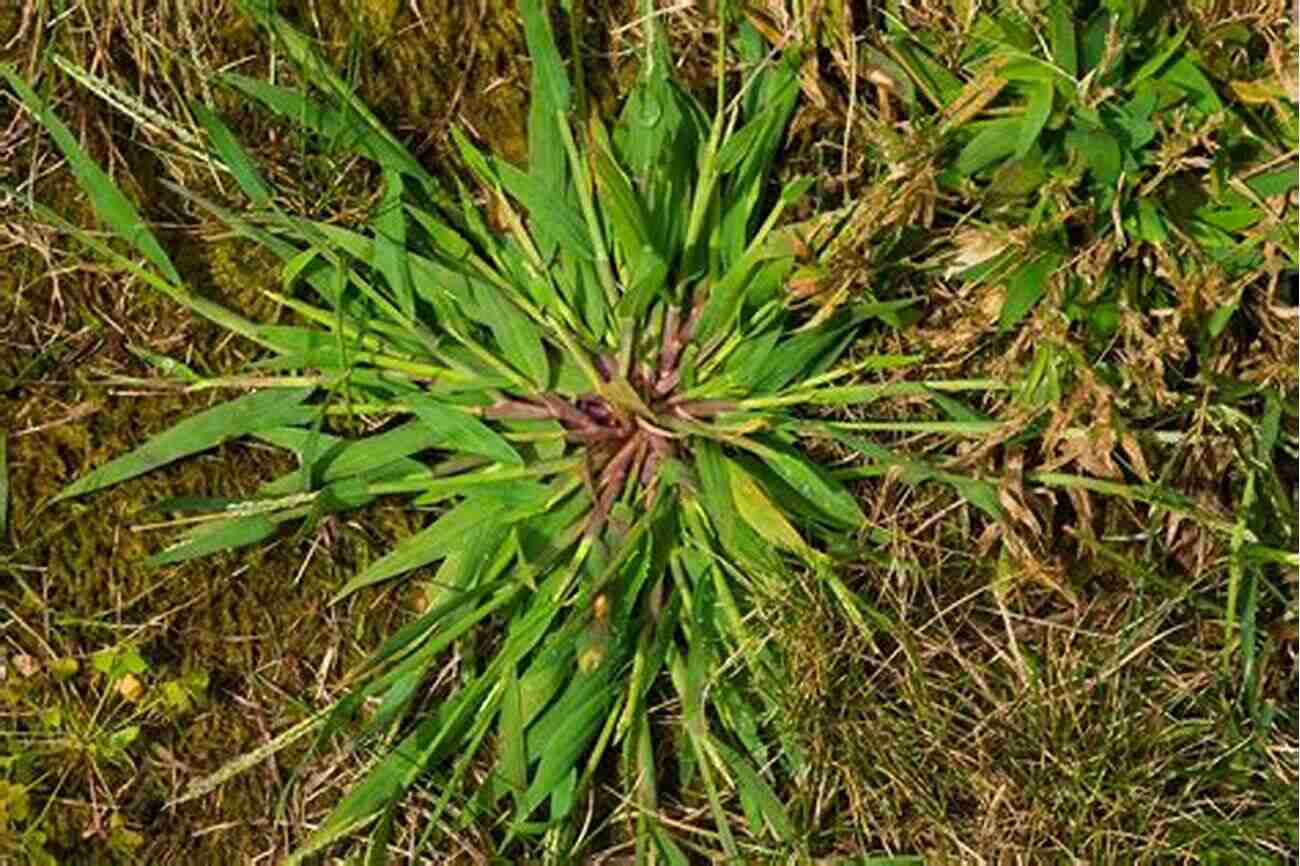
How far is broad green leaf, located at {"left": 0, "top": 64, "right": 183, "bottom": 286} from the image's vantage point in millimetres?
2336

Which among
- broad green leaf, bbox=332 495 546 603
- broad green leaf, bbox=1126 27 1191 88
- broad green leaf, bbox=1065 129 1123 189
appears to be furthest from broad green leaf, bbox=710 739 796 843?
broad green leaf, bbox=1126 27 1191 88

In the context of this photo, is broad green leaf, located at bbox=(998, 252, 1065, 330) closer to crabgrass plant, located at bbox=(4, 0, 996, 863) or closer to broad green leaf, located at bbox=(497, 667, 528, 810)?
crabgrass plant, located at bbox=(4, 0, 996, 863)

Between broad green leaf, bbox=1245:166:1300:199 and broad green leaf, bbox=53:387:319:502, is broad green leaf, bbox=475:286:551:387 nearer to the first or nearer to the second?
broad green leaf, bbox=53:387:319:502

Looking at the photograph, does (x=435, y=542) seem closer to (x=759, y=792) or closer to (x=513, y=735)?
(x=513, y=735)

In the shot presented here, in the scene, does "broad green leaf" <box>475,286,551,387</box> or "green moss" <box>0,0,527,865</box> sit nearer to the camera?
"broad green leaf" <box>475,286,551,387</box>

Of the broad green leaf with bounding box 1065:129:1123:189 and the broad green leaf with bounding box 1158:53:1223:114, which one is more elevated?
the broad green leaf with bounding box 1158:53:1223:114

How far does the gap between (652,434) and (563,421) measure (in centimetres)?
11

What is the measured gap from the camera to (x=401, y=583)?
2.44m

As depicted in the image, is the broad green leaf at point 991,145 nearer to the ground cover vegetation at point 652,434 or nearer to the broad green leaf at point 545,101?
the ground cover vegetation at point 652,434

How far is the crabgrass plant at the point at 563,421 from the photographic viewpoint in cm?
231

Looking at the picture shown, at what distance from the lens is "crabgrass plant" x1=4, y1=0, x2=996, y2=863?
7.59 feet

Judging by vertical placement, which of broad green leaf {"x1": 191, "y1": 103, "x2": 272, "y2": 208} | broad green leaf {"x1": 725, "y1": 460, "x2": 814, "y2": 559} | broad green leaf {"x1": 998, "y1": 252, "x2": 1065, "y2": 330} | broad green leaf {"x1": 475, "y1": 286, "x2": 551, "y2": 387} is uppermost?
broad green leaf {"x1": 191, "y1": 103, "x2": 272, "y2": 208}

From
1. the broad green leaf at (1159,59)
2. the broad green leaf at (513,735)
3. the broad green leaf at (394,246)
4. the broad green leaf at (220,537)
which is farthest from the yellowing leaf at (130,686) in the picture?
the broad green leaf at (1159,59)

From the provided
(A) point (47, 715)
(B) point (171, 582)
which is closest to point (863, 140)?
(B) point (171, 582)
